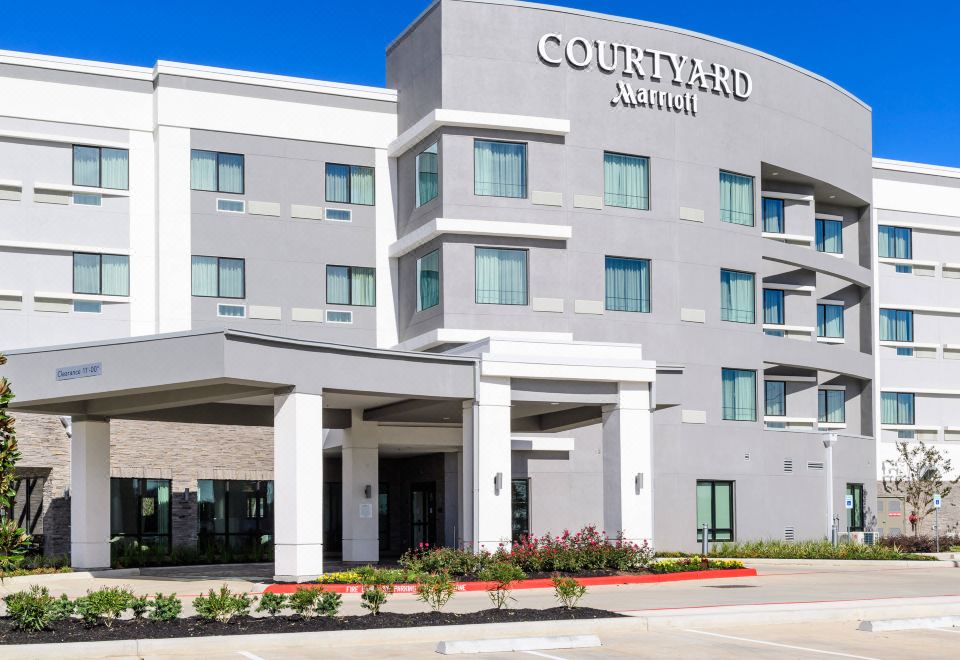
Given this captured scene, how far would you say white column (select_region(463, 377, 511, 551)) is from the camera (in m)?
30.9

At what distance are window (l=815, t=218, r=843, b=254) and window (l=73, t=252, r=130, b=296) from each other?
1114 inches

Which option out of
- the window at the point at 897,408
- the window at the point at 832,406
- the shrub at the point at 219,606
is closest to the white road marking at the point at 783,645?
the shrub at the point at 219,606

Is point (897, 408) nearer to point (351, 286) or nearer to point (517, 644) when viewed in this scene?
point (351, 286)

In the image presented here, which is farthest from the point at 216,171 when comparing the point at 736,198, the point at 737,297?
the point at 737,297

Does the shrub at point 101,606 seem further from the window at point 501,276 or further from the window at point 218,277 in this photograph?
the window at point 218,277

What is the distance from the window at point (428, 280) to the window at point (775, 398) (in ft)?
51.9

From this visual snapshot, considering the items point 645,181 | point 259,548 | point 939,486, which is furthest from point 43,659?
point 939,486

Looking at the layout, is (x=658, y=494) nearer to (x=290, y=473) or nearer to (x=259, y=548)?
(x=259, y=548)

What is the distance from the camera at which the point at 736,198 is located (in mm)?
46531

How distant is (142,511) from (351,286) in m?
10.4

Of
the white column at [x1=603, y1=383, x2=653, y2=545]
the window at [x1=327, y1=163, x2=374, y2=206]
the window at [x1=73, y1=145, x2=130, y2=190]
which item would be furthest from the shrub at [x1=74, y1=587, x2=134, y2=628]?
the window at [x1=327, y1=163, x2=374, y2=206]

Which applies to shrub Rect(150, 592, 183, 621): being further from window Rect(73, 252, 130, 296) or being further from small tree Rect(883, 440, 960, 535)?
small tree Rect(883, 440, 960, 535)

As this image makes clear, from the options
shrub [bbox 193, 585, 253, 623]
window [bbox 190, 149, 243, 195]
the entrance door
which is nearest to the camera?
shrub [bbox 193, 585, 253, 623]

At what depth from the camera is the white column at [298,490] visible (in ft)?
89.3
